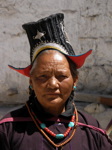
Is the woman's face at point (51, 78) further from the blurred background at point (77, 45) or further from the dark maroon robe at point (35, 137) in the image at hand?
the blurred background at point (77, 45)

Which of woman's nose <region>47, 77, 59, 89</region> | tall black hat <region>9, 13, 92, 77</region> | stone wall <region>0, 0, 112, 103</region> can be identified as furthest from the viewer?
stone wall <region>0, 0, 112, 103</region>

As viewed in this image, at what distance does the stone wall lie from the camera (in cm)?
284

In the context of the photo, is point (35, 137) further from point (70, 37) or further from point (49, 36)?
point (70, 37)

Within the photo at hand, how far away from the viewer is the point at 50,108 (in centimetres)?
165

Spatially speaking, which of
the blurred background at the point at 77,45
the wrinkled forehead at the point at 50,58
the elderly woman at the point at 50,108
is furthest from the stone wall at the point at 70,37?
the wrinkled forehead at the point at 50,58

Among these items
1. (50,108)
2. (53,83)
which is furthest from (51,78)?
(50,108)

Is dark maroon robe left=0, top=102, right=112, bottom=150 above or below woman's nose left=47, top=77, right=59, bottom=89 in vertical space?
below

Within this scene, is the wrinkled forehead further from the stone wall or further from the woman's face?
the stone wall

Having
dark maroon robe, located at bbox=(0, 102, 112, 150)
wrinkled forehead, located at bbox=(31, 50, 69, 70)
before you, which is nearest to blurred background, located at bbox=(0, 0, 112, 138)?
dark maroon robe, located at bbox=(0, 102, 112, 150)

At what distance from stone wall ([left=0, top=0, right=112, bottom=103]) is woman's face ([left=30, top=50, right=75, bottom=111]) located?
4.49ft

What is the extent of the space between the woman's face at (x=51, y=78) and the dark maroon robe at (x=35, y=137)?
16cm

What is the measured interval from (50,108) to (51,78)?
0.78 feet

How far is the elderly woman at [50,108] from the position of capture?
1543mm

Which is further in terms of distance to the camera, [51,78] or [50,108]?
[50,108]
